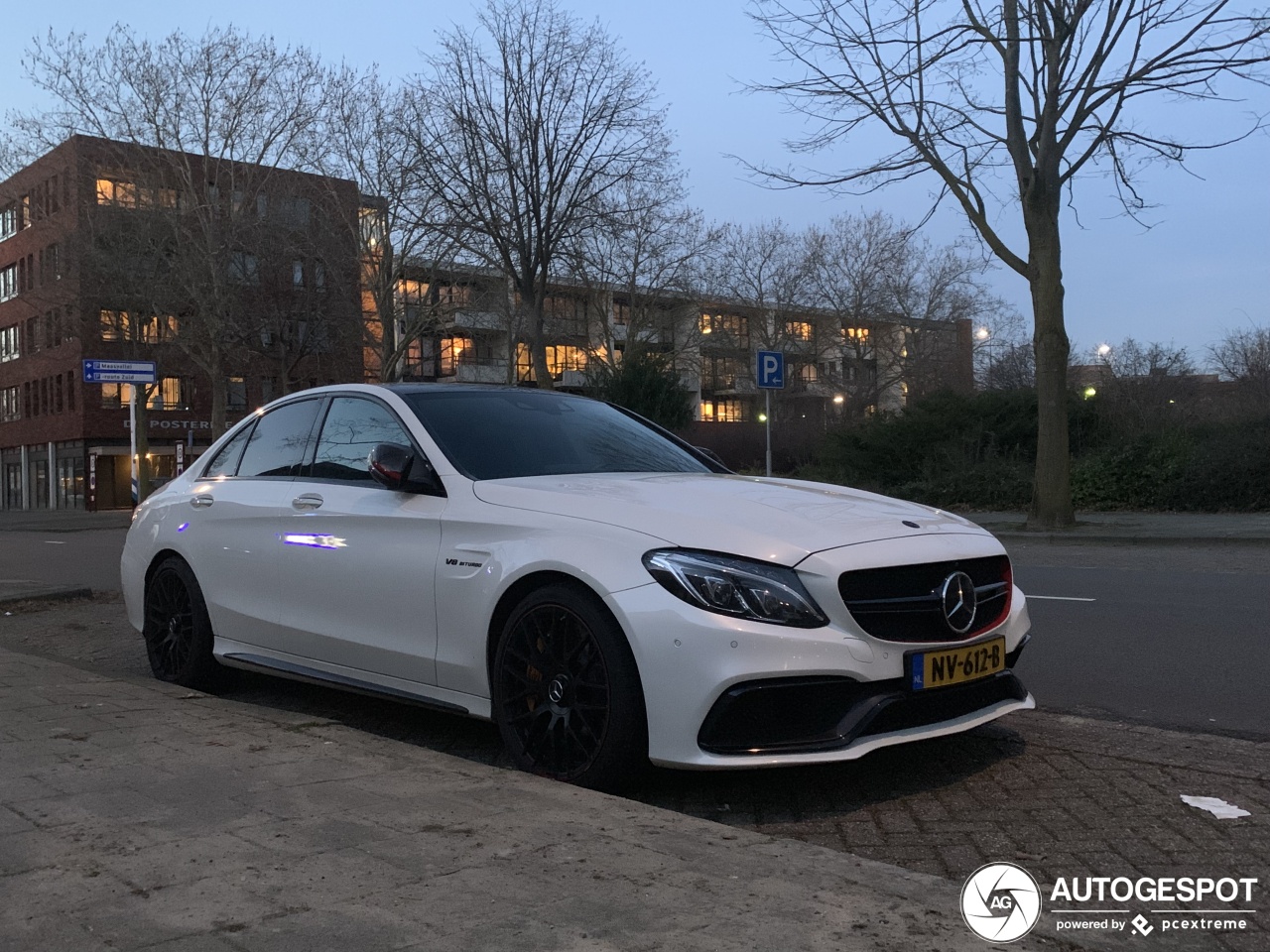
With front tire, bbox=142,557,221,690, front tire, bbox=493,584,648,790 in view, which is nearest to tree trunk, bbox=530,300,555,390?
front tire, bbox=142,557,221,690

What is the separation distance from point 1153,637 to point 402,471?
202 inches

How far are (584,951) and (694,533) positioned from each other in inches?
65.2

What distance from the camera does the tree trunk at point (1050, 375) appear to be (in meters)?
18.2

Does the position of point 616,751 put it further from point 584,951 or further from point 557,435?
point 557,435

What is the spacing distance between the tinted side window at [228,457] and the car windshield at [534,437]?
4.71 feet

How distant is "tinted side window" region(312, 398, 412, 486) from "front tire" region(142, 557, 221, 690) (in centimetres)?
111

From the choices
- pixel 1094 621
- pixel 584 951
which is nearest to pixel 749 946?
pixel 584 951

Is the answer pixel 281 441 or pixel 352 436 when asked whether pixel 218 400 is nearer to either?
pixel 281 441

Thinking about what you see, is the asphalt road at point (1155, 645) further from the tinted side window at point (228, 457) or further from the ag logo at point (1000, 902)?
the tinted side window at point (228, 457)

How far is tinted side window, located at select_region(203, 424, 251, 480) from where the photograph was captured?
6254mm

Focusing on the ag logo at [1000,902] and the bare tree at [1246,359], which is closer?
the ag logo at [1000,902]

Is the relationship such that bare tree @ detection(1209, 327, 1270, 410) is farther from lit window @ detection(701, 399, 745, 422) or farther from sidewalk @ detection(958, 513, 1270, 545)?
lit window @ detection(701, 399, 745, 422)

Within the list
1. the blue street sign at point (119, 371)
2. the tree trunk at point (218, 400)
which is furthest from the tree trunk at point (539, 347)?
the tree trunk at point (218, 400)

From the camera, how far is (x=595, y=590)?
394 cm
